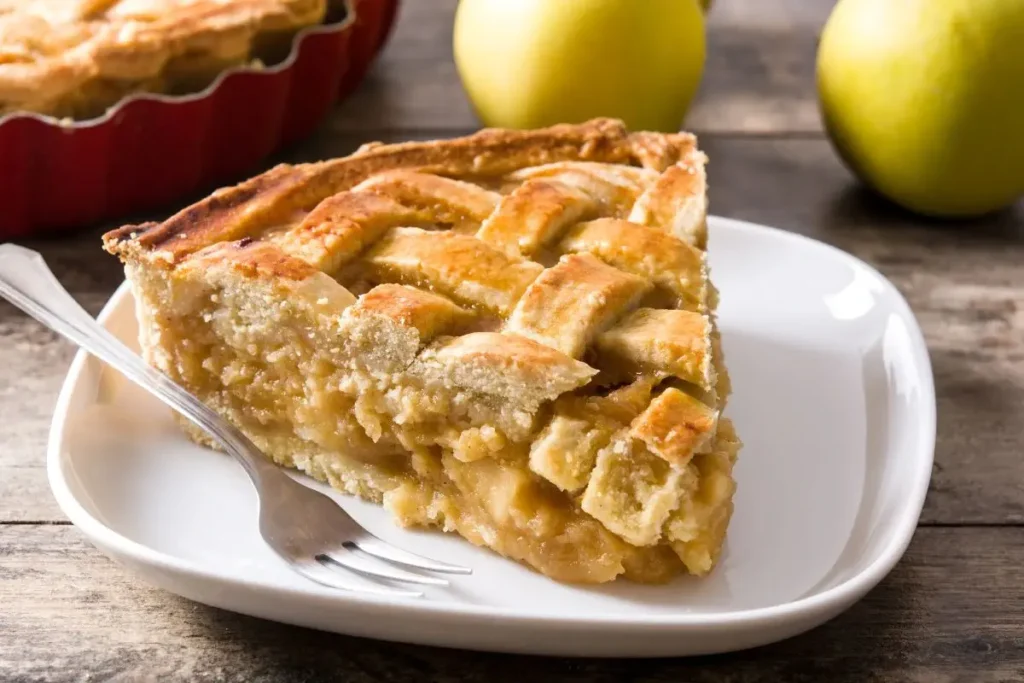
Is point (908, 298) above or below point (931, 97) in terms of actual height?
below

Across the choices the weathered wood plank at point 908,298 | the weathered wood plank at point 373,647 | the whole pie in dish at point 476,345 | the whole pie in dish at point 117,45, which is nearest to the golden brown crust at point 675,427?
the whole pie in dish at point 476,345

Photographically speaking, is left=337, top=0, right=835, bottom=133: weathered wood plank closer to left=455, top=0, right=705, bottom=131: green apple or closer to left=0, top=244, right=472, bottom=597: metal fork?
left=455, top=0, right=705, bottom=131: green apple

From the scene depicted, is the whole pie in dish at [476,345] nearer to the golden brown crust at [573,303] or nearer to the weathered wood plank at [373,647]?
the golden brown crust at [573,303]

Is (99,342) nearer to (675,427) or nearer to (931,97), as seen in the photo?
(675,427)

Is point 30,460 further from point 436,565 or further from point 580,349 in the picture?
point 580,349

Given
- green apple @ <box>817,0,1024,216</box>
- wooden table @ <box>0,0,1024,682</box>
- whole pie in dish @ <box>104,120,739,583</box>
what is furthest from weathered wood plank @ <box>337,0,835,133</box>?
whole pie in dish @ <box>104,120,739,583</box>

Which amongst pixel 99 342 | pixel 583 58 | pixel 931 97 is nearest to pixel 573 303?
pixel 99 342
